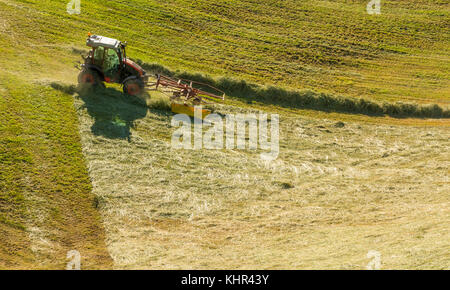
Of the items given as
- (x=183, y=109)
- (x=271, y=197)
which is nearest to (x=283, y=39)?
(x=183, y=109)

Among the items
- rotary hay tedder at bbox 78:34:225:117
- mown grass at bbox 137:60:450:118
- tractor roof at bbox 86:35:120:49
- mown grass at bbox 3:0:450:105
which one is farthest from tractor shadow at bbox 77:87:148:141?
mown grass at bbox 3:0:450:105

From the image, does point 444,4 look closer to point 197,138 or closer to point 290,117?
point 290,117

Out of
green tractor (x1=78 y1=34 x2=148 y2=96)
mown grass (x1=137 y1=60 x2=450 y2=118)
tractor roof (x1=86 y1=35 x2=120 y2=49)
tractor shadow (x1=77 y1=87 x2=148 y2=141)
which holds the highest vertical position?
tractor roof (x1=86 y1=35 x2=120 y2=49)

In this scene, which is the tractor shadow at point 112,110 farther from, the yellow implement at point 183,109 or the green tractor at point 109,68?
the yellow implement at point 183,109

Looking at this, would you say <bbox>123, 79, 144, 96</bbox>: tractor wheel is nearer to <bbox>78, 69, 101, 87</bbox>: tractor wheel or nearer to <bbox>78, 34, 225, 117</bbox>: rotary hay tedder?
<bbox>78, 34, 225, 117</bbox>: rotary hay tedder

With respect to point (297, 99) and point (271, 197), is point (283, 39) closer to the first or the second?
point (297, 99)
